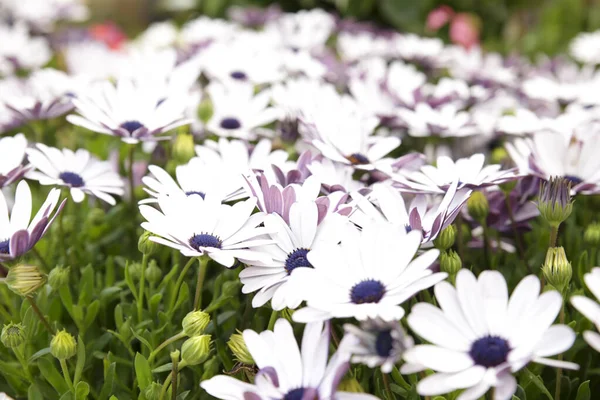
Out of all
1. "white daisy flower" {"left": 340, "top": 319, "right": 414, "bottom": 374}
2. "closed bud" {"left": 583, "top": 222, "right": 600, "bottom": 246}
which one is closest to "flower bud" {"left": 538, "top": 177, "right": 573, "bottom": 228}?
"closed bud" {"left": 583, "top": 222, "right": 600, "bottom": 246}

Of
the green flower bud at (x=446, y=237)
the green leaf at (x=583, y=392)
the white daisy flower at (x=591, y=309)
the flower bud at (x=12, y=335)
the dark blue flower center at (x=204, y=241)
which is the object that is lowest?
the green leaf at (x=583, y=392)

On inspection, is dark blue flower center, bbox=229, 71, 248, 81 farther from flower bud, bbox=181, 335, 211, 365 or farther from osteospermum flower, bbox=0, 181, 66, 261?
flower bud, bbox=181, 335, 211, 365

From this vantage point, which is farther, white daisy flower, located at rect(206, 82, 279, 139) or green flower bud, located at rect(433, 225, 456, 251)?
white daisy flower, located at rect(206, 82, 279, 139)

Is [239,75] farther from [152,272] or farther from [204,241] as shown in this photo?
[204,241]

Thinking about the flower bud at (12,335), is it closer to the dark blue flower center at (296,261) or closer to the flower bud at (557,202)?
the dark blue flower center at (296,261)

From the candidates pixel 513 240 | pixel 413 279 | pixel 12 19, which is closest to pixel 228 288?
pixel 413 279

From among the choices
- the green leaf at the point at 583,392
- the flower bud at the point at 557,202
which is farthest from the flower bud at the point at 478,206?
the green leaf at the point at 583,392
